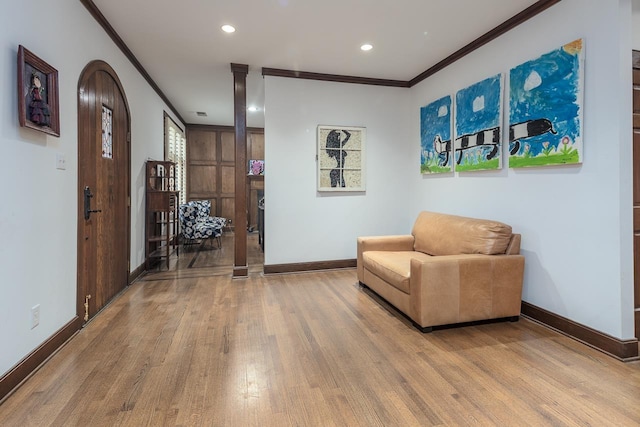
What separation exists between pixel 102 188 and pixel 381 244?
2.83 meters

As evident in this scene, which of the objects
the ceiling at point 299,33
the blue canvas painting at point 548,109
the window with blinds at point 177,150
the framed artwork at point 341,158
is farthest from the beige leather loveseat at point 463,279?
the window with blinds at point 177,150

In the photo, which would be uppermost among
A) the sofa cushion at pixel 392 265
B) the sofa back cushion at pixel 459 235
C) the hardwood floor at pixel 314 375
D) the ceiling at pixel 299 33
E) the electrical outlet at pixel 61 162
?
the ceiling at pixel 299 33

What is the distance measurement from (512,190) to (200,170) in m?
6.81

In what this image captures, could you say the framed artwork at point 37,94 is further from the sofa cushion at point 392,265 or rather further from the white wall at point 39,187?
the sofa cushion at point 392,265

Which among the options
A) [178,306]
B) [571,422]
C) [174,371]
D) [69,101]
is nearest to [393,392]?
[571,422]

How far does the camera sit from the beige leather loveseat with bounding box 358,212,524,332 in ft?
8.54

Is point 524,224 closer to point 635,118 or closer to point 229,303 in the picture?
point 635,118

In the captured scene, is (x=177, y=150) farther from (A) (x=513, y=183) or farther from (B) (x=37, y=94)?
(A) (x=513, y=183)

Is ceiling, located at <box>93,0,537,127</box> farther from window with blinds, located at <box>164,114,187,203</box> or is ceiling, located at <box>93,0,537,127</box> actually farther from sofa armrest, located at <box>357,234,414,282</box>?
sofa armrest, located at <box>357,234,414,282</box>

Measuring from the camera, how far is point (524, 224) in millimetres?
3012

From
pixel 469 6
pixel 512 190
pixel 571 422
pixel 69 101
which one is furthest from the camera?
pixel 512 190

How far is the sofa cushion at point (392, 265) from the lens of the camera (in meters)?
2.83

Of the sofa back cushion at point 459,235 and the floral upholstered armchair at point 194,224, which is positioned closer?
the sofa back cushion at point 459,235

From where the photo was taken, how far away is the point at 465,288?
2668 mm
